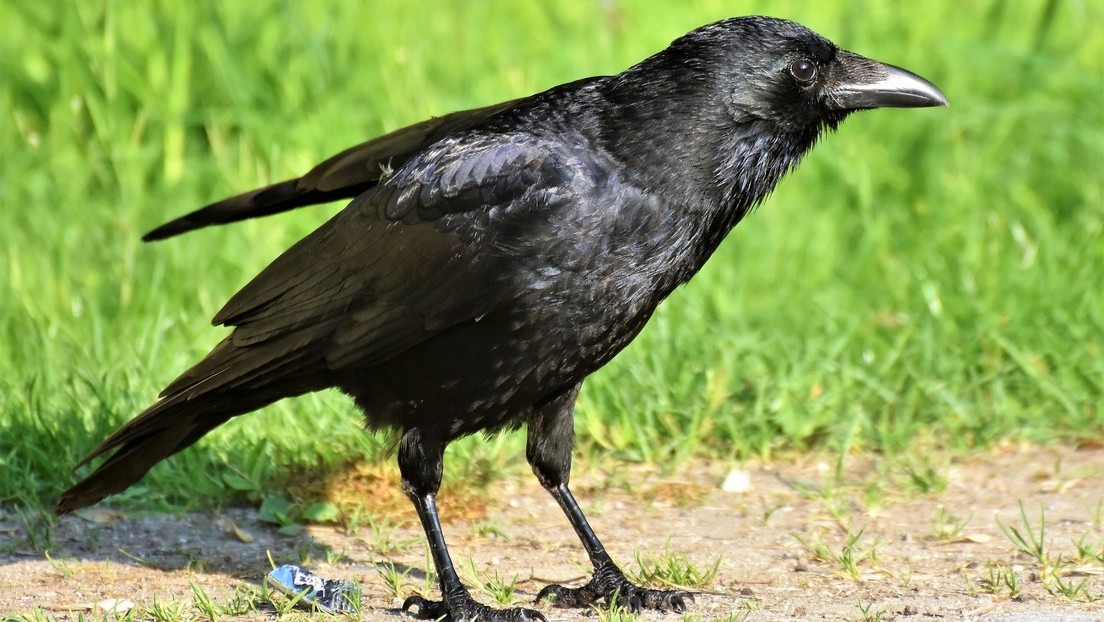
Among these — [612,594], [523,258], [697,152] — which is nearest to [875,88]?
[697,152]

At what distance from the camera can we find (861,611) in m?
3.77

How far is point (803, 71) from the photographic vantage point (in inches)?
156

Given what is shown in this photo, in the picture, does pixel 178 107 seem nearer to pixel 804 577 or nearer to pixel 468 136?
pixel 468 136

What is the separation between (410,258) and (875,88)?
1.32 m

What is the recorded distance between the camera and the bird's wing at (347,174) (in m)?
4.32

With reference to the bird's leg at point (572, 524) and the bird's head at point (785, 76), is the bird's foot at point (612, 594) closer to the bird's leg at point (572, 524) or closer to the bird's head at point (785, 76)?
the bird's leg at point (572, 524)

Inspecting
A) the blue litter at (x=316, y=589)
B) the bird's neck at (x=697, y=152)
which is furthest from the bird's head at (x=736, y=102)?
the blue litter at (x=316, y=589)

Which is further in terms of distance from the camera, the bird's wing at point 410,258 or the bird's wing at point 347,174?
the bird's wing at point 347,174

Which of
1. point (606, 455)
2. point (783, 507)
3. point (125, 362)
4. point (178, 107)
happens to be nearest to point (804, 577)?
point (783, 507)

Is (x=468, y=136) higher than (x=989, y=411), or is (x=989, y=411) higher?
(x=468, y=136)

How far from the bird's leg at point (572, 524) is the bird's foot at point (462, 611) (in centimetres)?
22

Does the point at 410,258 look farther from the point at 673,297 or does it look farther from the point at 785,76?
the point at 673,297

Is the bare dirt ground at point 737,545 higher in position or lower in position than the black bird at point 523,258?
lower

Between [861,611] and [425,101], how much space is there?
381 centimetres
